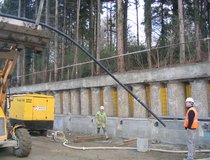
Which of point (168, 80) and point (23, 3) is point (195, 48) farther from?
point (23, 3)

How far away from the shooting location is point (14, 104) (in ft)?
69.3

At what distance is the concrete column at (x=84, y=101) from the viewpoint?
23.6 meters

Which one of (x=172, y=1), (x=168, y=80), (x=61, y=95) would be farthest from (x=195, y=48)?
(x=172, y=1)

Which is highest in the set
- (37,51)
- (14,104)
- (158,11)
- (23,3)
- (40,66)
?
(23,3)

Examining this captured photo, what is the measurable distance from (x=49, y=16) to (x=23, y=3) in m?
8.49

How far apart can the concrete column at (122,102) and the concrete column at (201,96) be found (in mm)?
4899

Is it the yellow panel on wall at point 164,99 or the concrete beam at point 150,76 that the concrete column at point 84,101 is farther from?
the yellow panel on wall at point 164,99

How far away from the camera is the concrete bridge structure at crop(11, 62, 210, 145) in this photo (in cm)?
1608

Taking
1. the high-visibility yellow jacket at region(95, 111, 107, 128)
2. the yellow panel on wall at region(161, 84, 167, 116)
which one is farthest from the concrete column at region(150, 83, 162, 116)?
the high-visibility yellow jacket at region(95, 111, 107, 128)

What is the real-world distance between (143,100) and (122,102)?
1.75 metres

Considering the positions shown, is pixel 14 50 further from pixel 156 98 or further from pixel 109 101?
pixel 109 101

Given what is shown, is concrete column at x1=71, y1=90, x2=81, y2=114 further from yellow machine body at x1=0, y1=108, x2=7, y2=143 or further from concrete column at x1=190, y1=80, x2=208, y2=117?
yellow machine body at x1=0, y1=108, x2=7, y2=143

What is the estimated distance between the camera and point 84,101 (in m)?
23.8

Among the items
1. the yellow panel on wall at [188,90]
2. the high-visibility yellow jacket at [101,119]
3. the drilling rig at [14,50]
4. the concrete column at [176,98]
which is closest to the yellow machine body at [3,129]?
the drilling rig at [14,50]
